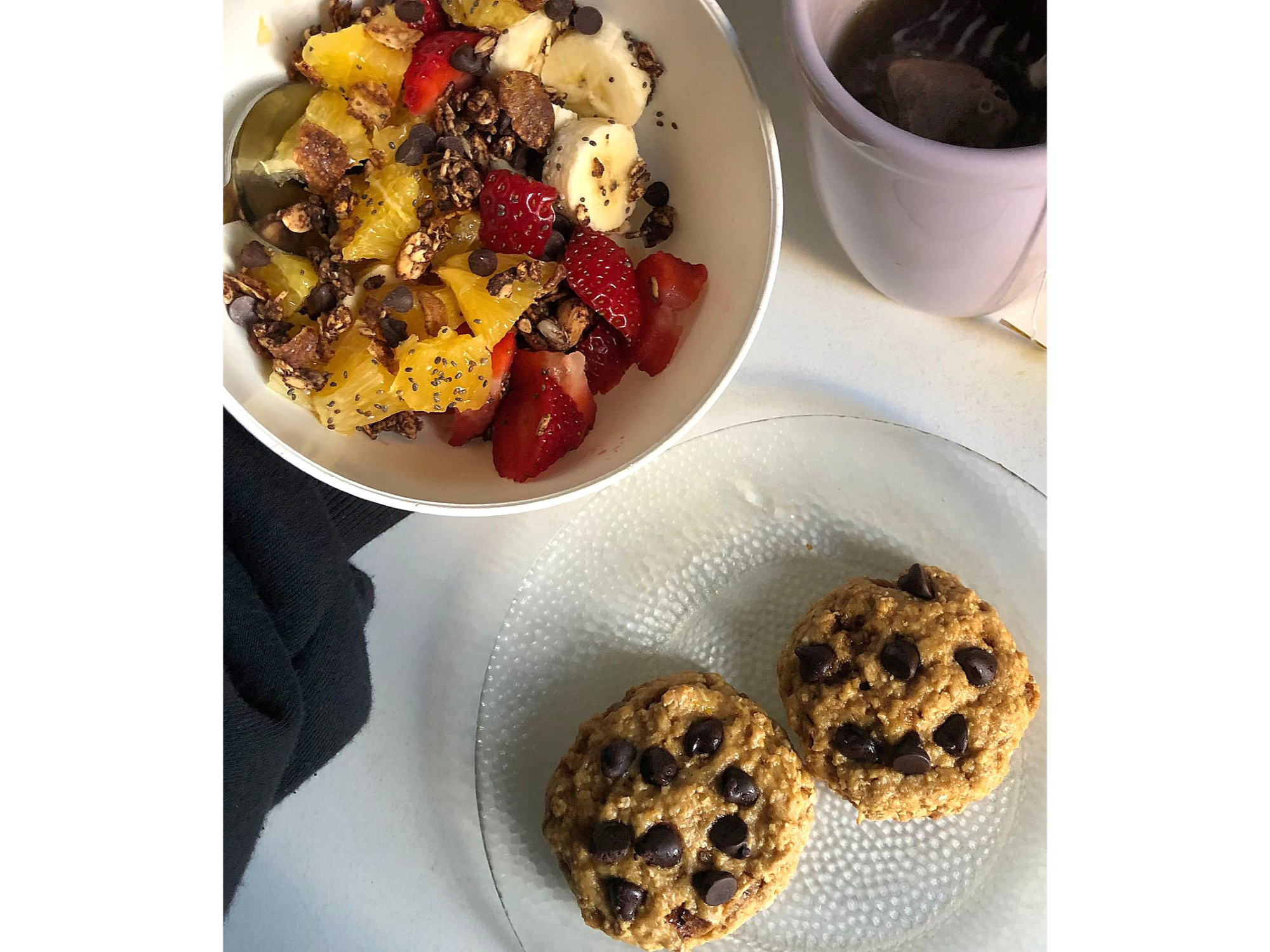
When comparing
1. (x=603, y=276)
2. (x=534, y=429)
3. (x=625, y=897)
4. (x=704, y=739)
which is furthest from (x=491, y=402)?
(x=625, y=897)

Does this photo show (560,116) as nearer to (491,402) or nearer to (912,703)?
(491,402)

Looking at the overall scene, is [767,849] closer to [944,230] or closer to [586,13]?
[944,230]

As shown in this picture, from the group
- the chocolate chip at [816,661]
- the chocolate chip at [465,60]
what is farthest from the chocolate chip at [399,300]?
the chocolate chip at [816,661]

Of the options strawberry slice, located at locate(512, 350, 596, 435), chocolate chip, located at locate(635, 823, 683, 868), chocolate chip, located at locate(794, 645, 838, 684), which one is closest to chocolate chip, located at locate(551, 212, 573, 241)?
strawberry slice, located at locate(512, 350, 596, 435)

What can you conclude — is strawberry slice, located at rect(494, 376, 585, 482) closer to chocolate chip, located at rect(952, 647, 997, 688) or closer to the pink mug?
the pink mug
